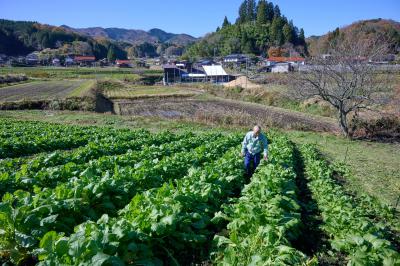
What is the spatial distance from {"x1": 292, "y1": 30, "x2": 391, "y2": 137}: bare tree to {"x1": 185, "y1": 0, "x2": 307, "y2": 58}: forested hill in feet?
276

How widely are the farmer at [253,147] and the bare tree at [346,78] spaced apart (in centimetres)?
1386

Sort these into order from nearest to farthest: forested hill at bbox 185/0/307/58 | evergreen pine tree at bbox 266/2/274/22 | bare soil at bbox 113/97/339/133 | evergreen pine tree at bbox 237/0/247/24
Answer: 1. bare soil at bbox 113/97/339/133
2. forested hill at bbox 185/0/307/58
3. evergreen pine tree at bbox 266/2/274/22
4. evergreen pine tree at bbox 237/0/247/24

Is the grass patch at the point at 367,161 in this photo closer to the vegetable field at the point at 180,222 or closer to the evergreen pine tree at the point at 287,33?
the vegetable field at the point at 180,222

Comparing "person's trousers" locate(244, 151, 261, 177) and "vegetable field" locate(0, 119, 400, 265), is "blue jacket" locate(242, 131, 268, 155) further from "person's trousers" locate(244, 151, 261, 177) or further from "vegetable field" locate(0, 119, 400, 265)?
"vegetable field" locate(0, 119, 400, 265)

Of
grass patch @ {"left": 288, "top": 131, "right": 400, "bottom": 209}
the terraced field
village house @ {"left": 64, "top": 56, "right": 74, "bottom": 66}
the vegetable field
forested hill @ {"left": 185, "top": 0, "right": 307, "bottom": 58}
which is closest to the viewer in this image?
the vegetable field

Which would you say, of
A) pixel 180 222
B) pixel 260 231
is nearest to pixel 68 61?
pixel 180 222

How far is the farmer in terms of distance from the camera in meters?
10.3

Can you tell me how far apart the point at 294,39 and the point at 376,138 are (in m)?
104

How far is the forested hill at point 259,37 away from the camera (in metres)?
115

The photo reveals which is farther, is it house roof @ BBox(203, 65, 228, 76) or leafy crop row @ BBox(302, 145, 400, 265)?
house roof @ BBox(203, 65, 228, 76)

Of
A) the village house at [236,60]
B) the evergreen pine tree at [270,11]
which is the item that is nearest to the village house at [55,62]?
the village house at [236,60]

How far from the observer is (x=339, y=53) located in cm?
2286

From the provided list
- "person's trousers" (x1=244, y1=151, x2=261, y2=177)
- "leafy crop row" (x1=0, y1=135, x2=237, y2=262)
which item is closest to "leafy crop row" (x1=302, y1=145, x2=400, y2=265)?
"person's trousers" (x1=244, y1=151, x2=261, y2=177)

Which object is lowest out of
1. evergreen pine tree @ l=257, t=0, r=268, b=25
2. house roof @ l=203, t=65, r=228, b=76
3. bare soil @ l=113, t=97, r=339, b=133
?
bare soil @ l=113, t=97, r=339, b=133
